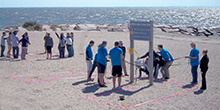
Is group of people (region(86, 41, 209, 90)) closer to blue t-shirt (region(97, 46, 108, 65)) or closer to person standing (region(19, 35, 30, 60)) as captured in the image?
blue t-shirt (region(97, 46, 108, 65))

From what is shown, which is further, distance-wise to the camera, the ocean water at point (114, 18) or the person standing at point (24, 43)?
the ocean water at point (114, 18)

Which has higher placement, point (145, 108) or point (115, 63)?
point (115, 63)

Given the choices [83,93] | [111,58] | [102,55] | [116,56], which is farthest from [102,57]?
[83,93]

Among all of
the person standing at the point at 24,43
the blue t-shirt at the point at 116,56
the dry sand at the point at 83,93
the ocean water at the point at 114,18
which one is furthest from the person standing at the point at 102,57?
the ocean water at the point at 114,18

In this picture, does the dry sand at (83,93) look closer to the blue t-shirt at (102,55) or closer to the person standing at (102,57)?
the person standing at (102,57)

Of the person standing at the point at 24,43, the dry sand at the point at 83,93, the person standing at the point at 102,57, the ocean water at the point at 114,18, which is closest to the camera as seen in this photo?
the dry sand at the point at 83,93

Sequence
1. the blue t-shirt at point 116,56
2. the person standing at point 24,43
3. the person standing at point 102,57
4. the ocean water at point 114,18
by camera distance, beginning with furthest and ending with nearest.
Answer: the ocean water at point 114,18, the person standing at point 24,43, the person standing at point 102,57, the blue t-shirt at point 116,56

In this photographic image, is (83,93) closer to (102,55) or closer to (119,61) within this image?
(102,55)

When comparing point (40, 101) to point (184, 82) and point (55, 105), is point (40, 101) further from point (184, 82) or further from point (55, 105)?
point (184, 82)

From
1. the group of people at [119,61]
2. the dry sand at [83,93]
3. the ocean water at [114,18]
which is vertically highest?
the ocean water at [114,18]

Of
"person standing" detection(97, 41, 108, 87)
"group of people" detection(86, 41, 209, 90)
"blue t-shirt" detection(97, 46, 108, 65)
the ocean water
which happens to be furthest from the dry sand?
the ocean water

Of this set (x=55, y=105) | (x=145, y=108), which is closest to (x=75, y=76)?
(x=55, y=105)

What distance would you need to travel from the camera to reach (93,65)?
32.9ft

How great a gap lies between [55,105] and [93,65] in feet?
8.73
